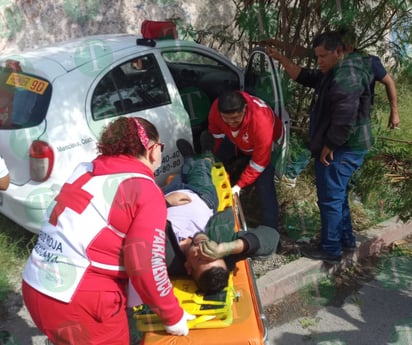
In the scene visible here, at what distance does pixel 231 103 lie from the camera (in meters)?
3.23

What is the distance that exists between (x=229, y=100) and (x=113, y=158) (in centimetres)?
154

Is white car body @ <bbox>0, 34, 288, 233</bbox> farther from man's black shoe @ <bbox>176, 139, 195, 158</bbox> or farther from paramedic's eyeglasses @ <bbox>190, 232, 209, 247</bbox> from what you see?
paramedic's eyeglasses @ <bbox>190, 232, 209, 247</bbox>

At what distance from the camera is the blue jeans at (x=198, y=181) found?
323 cm

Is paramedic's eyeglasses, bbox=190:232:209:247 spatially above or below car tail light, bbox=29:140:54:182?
below

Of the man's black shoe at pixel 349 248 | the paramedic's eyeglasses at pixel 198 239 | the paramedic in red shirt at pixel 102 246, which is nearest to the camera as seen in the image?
the paramedic in red shirt at pixel 102 246

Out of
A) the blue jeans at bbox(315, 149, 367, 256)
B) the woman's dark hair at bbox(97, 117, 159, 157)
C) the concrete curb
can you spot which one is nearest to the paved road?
the concrete curb

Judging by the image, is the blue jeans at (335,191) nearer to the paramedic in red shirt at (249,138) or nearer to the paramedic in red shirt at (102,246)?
the paramedic in red shirt at (249,138)

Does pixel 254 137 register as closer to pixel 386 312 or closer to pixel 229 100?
pixel 229 100

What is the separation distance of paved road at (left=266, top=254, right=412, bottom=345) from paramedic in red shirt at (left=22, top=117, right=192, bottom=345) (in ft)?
5.10

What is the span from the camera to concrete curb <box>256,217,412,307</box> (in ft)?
11.3

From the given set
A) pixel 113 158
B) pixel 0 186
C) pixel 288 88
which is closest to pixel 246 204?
pixel 288 88

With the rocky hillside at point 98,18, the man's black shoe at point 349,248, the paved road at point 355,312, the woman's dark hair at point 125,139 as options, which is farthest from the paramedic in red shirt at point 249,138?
the rocky hillside at point 98,18

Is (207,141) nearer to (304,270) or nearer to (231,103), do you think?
(231,103)

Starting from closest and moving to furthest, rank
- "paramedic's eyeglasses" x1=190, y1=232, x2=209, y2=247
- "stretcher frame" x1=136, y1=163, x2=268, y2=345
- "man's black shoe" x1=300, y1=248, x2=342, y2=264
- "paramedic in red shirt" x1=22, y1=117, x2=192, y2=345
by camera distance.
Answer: "paramedic in red shirt" x1=22, y1=117, x2=192, y2=345 < "stretcher frame" x1=136, y1=163, x2=268, y2=345 < "paramedic's eyeglasses" x1=190, y1=232, x2=209, y2=247 < "man's black shoe" x1=300, y1=248, x2=342, y2=264
